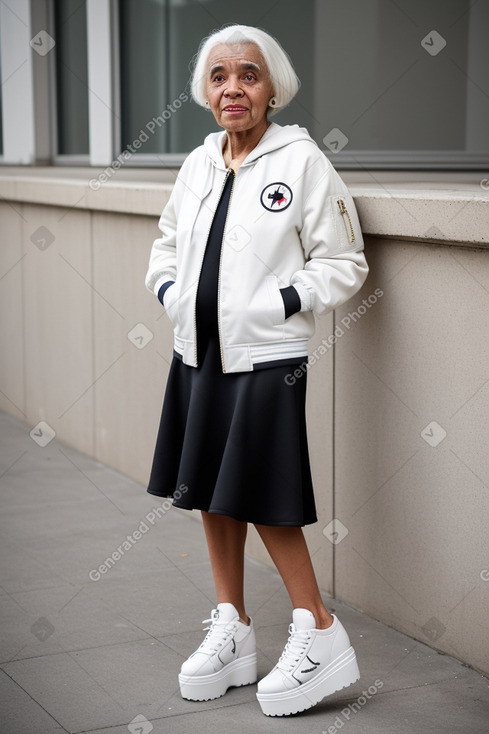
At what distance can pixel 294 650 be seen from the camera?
3.33m

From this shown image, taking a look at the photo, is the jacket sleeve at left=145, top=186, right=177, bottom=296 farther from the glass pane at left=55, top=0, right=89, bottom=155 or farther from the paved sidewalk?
the glass pane at left=55, top=0, right=89, bottom=155

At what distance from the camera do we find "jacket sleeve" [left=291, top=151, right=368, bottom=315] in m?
3.28

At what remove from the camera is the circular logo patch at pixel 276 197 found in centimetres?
329

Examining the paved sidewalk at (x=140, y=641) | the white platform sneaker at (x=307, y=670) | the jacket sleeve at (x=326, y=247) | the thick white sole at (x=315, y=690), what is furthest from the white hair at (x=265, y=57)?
the paved sidewalk at (x=140, y=641)

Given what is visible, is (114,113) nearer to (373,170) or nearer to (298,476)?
(373,170)

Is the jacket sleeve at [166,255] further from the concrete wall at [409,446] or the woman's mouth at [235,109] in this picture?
the concrete wall at [409,446]

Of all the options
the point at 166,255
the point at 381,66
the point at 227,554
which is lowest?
the point at 227,554

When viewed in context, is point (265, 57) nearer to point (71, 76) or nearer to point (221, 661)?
point (221, 661)

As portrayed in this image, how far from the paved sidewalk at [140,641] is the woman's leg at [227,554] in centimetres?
30

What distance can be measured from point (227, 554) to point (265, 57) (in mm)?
1576

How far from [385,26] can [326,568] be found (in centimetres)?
317

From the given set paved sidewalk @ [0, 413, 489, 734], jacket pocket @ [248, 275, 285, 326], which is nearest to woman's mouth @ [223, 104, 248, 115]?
jacket pocket @ [248, 275, 285, 326]

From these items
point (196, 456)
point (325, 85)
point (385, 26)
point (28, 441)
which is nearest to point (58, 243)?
point (28, 441)

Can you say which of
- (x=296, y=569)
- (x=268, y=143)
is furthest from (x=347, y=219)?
(x=296, y=569)
